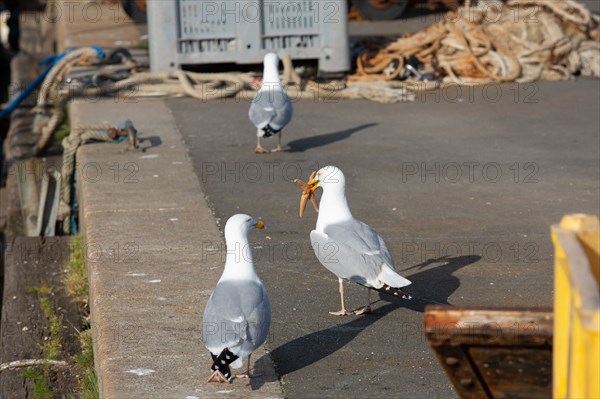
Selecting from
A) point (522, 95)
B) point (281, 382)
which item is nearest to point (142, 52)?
point (522, 95)

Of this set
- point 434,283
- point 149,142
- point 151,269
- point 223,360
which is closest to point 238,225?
point 223,360

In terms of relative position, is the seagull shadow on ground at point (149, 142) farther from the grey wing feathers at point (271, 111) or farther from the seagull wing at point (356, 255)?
the seagull wing at point (356, 255)

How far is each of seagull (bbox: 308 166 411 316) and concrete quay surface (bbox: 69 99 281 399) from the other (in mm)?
682

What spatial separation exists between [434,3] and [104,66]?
701 centimetres

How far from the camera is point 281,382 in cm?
470

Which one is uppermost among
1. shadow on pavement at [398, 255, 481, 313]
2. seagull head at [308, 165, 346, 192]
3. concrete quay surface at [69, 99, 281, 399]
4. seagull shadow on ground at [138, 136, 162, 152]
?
seagull head at [308, 165, 346, 192]

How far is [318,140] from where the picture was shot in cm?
998

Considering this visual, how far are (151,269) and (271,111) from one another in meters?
3.07

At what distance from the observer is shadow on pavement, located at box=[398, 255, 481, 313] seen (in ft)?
19.0

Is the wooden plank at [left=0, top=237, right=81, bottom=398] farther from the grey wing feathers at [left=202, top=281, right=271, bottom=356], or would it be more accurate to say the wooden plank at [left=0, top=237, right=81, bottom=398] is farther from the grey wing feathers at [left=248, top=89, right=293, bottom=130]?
the grey wing feathers at [left=202, top=281, right=271, bottom=356]

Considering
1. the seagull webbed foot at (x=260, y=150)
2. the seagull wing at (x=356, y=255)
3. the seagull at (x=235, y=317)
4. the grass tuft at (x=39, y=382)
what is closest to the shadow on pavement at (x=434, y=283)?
the seagull wing at (x=356, y=255)

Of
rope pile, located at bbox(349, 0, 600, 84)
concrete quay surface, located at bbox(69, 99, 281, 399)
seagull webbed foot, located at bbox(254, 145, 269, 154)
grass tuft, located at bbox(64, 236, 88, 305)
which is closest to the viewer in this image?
concrete quay surface, located at bbox(69, 99, 281, 399)

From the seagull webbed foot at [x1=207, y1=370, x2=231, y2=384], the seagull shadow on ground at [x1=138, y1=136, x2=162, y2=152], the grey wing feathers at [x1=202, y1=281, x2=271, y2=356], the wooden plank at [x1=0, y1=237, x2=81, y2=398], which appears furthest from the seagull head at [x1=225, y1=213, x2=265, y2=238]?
the seagull shadow on ground at [x1=138, y1=136, x2=162, y2=152]

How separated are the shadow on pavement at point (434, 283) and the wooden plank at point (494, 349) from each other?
2262mm
